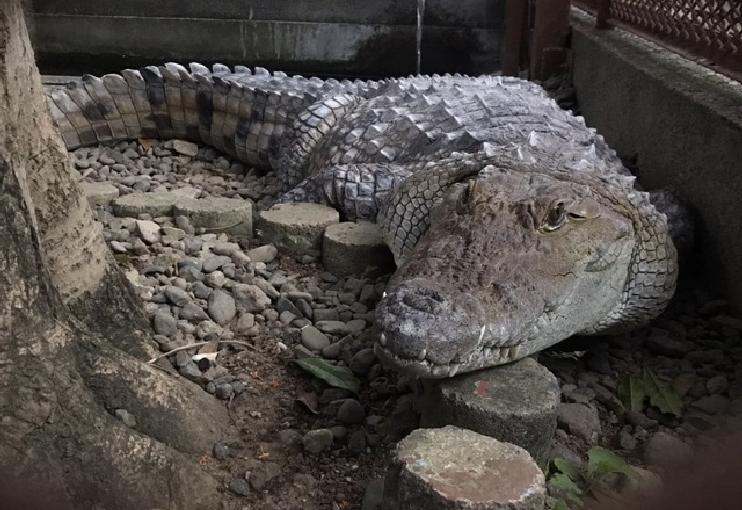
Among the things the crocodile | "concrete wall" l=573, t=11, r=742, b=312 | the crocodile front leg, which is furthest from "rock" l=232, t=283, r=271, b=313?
"concrete wall" l=573, t=11, r=742, b=312

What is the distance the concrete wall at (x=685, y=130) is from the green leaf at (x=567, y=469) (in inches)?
47.3

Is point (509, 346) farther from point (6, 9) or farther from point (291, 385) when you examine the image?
point (6, 9)

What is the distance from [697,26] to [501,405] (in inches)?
103

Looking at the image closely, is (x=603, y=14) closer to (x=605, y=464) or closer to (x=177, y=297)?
(x=177, y=297)

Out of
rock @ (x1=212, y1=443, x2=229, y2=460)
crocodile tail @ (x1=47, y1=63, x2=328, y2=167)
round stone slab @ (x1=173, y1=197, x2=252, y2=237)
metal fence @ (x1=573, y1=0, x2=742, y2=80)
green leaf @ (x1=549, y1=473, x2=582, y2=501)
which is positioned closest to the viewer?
green leaf @ (x1=549, y1=473, x2=582, y2=501)

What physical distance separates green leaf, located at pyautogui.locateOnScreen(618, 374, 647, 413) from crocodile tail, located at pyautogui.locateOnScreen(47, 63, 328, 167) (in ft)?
10.4

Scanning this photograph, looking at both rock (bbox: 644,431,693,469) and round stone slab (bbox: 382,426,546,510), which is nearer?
round stone slab (bbox: 382,426,546,510)

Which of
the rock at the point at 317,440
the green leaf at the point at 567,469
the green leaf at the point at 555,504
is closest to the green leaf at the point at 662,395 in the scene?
the green leaf at the point at 567,469

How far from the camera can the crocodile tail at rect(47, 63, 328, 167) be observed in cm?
490

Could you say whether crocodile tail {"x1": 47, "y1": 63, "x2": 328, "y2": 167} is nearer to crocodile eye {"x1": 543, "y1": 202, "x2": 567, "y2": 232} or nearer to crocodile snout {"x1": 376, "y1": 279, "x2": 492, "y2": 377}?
crocodile eye {"x1": 543, "y1": 202, "x2": 567, "y2": 232}

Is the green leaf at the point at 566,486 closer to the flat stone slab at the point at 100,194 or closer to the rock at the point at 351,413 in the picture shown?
the rock at the point at 351,413

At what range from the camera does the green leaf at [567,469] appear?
192cm

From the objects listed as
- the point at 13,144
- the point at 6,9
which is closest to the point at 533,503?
the point at 13,144

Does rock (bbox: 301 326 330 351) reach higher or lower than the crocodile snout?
lower
